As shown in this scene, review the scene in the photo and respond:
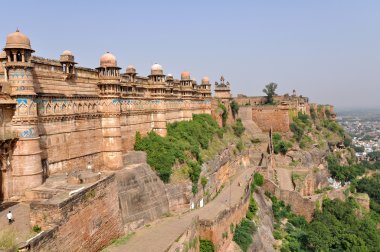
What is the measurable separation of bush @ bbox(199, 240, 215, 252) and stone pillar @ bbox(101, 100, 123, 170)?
6295mm

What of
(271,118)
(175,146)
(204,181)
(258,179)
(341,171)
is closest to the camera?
(175,146)

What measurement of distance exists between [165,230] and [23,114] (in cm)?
877

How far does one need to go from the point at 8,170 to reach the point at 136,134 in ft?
34.4

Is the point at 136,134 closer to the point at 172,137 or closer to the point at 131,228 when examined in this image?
the point at 172,137

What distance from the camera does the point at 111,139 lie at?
20219mm

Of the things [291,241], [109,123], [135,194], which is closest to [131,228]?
[135,194]

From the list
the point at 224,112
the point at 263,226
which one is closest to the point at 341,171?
the point at 224,112

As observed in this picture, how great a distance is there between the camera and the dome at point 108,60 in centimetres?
1977

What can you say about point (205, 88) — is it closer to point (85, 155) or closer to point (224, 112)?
point (224, 112)

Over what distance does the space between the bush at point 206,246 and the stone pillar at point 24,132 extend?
30.3 feet

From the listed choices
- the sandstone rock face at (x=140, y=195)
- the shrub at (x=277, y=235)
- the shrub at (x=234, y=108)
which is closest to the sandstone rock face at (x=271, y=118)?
the shrub at (x=234, y=108)

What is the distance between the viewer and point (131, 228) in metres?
17.2

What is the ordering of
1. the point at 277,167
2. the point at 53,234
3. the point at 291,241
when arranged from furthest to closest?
1. the point at 277,167
2. the point at 291,241
3. the point at 53,234

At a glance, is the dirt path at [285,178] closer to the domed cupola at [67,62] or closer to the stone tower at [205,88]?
the stone tower at [205,88]
